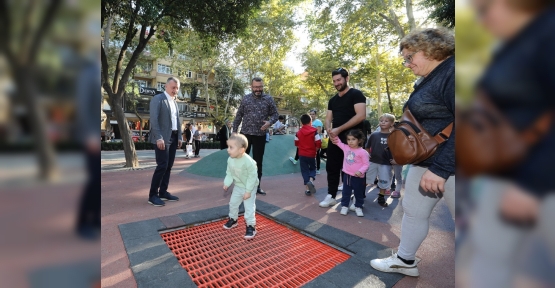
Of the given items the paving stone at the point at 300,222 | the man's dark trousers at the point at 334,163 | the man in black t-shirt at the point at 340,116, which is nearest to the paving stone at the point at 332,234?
the paving stone at the point at 300,222

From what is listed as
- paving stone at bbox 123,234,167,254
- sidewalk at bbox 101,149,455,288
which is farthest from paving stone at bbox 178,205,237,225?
Result: paving stone at bbox 123,234,167,254

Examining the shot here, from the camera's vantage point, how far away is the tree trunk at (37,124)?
0.40 m

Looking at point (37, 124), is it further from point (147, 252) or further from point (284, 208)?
point (284, 208)

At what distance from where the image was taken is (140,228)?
10.2 ft

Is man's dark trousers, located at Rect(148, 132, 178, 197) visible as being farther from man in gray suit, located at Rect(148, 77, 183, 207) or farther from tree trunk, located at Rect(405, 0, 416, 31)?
tree trunk, located at Rect(405, 0, 416, 31)

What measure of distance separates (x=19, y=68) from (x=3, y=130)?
119 mm

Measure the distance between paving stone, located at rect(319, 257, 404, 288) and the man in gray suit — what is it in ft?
9.40

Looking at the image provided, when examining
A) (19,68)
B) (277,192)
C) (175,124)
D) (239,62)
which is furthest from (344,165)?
(239,62)

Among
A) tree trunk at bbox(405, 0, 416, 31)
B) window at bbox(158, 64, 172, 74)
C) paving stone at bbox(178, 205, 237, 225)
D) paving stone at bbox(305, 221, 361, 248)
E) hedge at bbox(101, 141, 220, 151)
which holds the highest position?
window at bbox(158, 64, 172, 74)

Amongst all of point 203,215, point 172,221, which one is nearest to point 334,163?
point 203,215

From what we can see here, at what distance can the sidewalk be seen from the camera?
2322 mm

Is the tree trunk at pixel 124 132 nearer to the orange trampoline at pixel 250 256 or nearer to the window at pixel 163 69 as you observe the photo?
the orange trampoline at pixel 250 256

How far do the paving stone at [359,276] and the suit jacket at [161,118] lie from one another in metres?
3.08

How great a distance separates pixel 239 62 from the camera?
21.7 m
